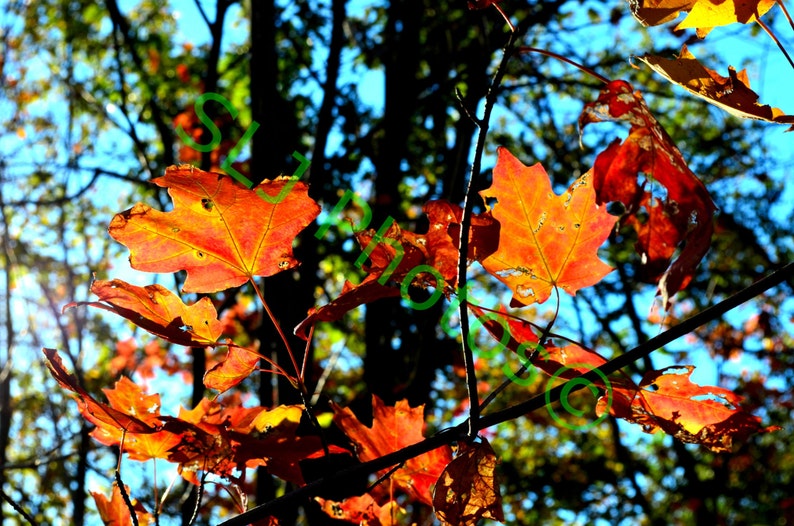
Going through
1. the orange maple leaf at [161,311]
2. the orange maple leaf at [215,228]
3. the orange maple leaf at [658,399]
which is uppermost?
the orange maple leaf at [215,228]

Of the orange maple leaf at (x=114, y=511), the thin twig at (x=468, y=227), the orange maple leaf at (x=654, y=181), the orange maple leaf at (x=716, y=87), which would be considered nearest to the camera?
the thin twig at (x=468, y=227)

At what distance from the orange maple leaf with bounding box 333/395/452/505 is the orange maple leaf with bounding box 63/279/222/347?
0.33 metres

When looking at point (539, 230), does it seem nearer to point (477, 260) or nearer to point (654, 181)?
point (477, 260)

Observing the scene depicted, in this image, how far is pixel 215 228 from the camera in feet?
3.25

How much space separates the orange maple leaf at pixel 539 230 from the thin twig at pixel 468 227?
210 millimetres

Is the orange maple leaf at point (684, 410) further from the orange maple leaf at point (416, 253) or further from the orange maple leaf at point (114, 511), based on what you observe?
the orange maple leaf at point (114, 511)

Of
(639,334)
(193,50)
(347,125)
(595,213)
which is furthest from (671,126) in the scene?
(595,213)

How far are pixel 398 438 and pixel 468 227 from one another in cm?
60

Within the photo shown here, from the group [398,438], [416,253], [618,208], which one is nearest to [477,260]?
[416,253]

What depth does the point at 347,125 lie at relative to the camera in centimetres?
400

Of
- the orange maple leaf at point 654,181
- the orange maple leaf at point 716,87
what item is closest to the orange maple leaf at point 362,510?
the orange maple leaf at point 654,181

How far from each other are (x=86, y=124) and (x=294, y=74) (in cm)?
447

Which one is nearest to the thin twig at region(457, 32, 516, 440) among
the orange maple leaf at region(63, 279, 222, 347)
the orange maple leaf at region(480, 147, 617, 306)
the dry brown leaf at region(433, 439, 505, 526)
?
the dry brown leaf at region(433, 439, 505, 526)

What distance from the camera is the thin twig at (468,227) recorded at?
0.73m
